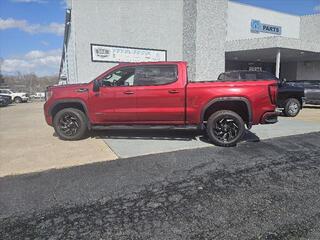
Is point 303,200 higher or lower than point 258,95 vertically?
lower

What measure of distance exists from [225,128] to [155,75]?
82.7 inches

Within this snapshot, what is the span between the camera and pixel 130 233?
9.64 ft

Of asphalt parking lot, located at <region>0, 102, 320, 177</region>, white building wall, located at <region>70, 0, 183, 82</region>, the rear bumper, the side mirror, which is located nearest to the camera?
asphalt parking lot, located at <region>0, 102, 320, 177</region>

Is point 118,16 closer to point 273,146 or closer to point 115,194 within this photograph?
point 273,146

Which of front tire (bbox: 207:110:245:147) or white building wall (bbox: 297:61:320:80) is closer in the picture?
front tire (bbox: 207:110:245:147)

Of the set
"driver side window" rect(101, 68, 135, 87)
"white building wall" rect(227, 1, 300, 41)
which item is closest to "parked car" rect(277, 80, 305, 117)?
"driver side window" rect(101, 68, 135, 87)

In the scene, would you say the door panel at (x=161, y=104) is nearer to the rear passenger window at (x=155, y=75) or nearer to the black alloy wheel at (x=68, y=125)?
the rear passenger window at (x=155, y=75)

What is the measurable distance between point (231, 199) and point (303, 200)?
3.13 ft

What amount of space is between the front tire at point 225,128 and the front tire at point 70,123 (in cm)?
317

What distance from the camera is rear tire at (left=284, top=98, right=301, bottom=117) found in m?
11.8

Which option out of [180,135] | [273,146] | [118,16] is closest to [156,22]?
[118,16]

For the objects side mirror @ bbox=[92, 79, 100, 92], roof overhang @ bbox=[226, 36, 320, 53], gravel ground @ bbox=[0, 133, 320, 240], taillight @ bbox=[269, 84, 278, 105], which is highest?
roof overhang @ bbox=[226, 36, 320, 53]

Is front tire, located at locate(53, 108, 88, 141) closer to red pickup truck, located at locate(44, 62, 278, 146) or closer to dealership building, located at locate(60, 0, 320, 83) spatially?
red pickup truck, located at locate(44, 62, 278, 146)

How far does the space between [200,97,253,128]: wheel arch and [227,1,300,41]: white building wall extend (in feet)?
59.2
